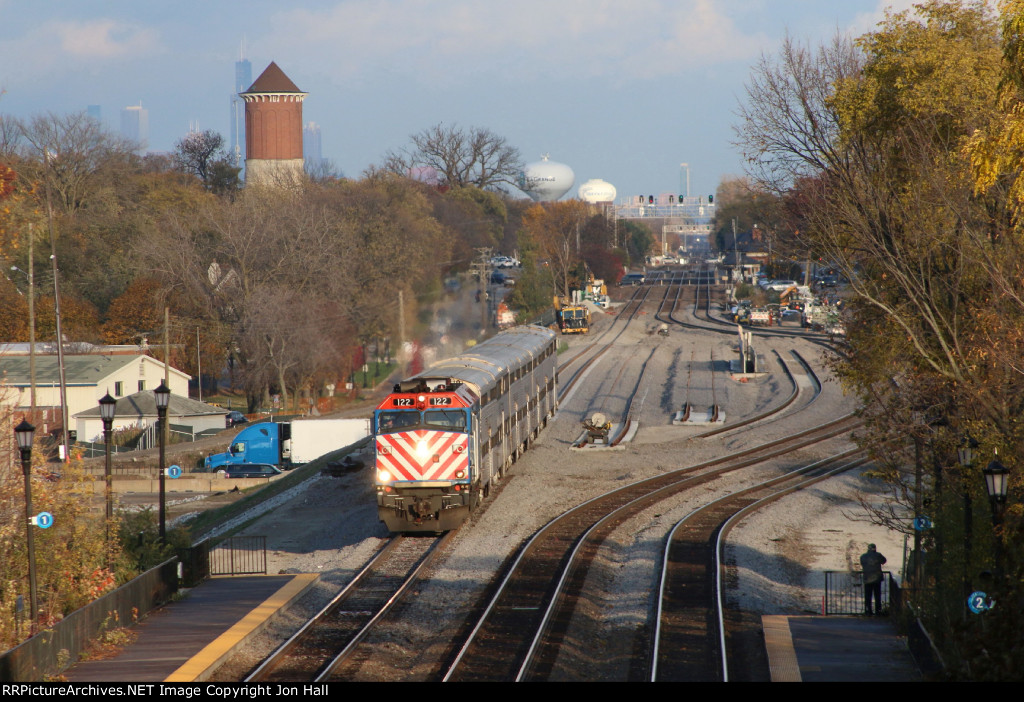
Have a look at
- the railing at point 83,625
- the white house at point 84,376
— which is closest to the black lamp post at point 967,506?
the railing at point 83,625

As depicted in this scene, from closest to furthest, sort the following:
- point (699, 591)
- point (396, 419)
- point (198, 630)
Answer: point (198, 630), point (699, 591), point (396, 419)

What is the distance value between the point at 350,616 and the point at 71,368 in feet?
159

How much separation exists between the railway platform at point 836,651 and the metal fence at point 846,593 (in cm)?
174

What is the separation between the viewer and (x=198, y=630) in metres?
16.5

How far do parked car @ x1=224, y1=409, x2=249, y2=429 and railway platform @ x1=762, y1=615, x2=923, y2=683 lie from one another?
4936 cm

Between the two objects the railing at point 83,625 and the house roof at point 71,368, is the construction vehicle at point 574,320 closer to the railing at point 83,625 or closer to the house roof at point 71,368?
the house roof at point 71,368

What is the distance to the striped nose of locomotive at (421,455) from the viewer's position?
76.4 ft

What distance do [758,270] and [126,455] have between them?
95891mm

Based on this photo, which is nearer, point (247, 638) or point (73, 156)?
point (247, 638)

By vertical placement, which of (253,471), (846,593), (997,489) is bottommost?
(253,471)

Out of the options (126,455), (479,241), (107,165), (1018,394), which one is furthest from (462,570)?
(479,241)

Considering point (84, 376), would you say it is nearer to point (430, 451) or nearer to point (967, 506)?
point (430, 451)

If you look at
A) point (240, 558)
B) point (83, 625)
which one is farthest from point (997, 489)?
point (240, 558)
